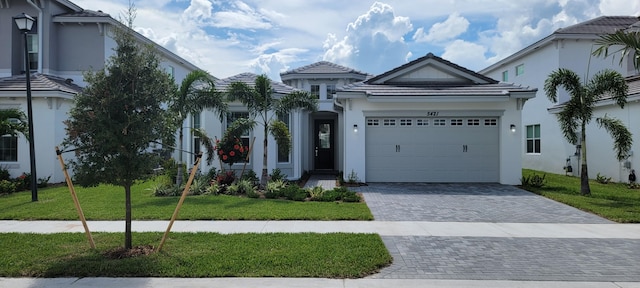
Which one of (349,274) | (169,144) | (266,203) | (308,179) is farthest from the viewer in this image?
(308,179)

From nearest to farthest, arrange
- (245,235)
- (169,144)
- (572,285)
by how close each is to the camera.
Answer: (572,285) < (169,144) < (245,235)

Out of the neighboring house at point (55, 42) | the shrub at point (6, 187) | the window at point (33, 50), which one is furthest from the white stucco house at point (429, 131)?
the window at point (33, 50)

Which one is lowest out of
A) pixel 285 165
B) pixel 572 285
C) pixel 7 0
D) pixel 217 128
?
pixel 572 285

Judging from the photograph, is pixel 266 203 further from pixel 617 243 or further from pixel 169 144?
pixel 617 243

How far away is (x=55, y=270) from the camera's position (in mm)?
5227

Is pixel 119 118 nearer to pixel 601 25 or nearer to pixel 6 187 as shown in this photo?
pixel 6 187

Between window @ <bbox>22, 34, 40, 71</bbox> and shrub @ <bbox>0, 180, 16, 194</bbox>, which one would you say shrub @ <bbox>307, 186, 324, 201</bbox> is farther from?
window @ <bbox>22, 34, 40, 71</bbox>

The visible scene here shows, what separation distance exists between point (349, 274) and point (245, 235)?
100 inches

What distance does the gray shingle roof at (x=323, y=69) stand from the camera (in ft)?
75.5

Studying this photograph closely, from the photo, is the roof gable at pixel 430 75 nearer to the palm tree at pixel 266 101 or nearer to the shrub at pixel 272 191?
the palm tree at pixel 266 101

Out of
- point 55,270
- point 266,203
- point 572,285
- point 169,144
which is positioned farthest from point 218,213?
point 572,285

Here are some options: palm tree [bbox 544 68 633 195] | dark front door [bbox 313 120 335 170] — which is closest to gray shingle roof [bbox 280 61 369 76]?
dark front door [bbox 313 120 335 170]

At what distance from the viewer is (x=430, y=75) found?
53.1 ft

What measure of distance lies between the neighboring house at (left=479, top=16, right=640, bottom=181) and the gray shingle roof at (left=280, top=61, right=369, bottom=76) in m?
9.26
